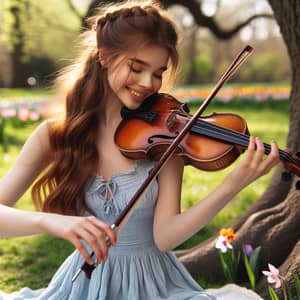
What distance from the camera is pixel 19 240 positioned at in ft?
14.1

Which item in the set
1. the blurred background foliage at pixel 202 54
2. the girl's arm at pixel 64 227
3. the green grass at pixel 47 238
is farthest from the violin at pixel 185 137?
the blurred background foliage at pixel 202 54

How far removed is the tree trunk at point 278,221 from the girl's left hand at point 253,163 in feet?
3.53

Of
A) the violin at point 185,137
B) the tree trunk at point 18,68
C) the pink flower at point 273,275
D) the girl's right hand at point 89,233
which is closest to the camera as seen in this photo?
the girl's right hand at point 89,233

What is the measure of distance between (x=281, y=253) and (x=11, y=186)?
1.43 metres

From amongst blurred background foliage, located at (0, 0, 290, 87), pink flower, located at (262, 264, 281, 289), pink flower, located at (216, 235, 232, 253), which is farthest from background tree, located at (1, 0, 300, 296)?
blurred background foliage, located at (0, 0, 290, 87)

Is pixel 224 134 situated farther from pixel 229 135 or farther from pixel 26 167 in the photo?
pixel 26 167

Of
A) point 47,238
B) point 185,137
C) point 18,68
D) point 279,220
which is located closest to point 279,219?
point 279,220

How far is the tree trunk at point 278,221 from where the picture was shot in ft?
9.64

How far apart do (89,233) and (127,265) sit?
1.94 ft

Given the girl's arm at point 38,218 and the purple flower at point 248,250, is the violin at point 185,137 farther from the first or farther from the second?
the purple flower at point 248,250

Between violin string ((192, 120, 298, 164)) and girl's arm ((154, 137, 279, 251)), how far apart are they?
40 mm

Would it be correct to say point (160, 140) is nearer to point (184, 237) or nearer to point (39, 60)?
point (184, 237)

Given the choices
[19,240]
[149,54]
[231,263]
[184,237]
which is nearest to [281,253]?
[231,263]

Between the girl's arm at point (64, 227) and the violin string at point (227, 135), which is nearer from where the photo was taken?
the girl's arm at point (64, 227)
